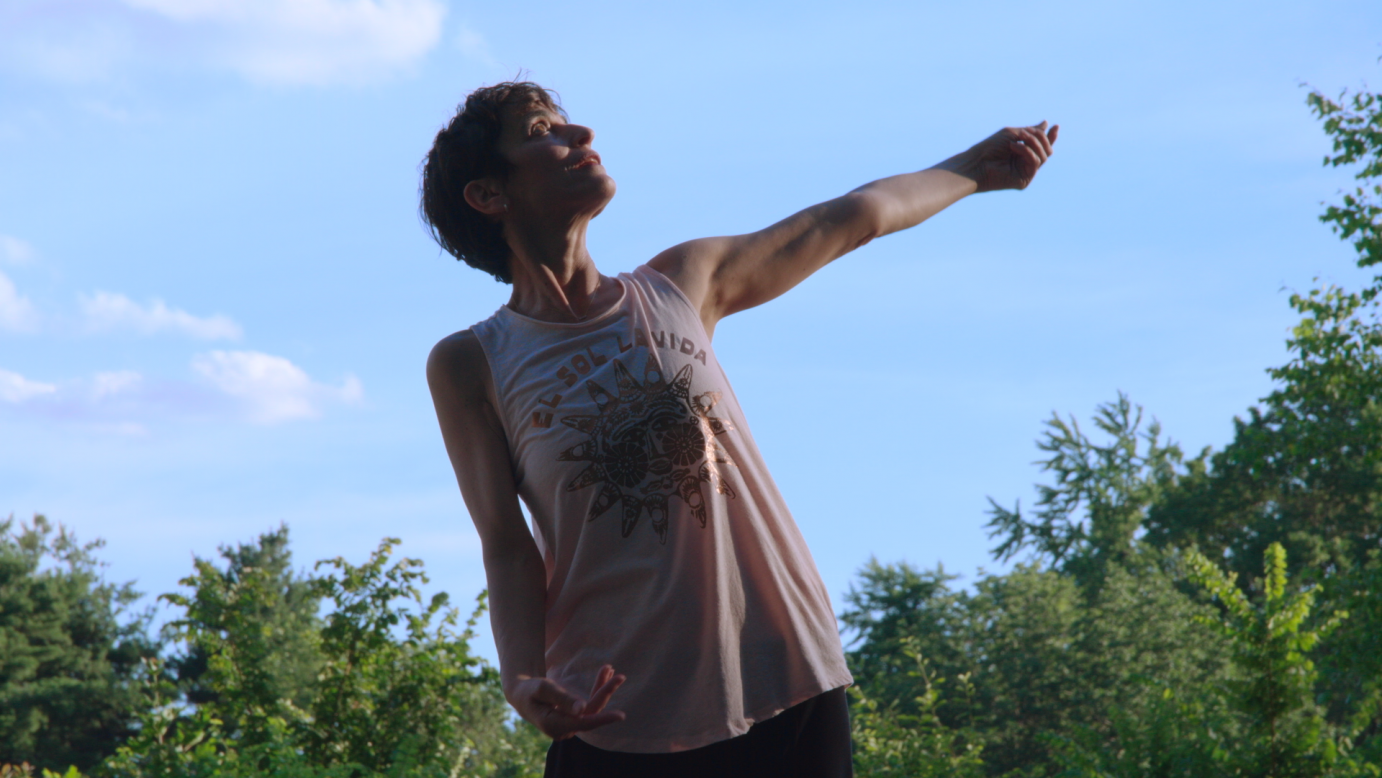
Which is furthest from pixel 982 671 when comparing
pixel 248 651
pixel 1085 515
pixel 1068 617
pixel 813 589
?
pixel 813 589

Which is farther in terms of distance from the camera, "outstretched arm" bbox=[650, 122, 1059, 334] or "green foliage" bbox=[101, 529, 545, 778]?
"green foliage" bbox=[101, 529, 545, 778]

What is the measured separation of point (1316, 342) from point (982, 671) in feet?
34.2

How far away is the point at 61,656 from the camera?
29.7 m

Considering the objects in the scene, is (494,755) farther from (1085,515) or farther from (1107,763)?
(1085,515)

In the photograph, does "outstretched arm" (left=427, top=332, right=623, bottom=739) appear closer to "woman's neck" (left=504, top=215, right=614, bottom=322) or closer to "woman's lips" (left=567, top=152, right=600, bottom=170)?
"woman's neck" (left=504, top=215, right=614, bottom=322)

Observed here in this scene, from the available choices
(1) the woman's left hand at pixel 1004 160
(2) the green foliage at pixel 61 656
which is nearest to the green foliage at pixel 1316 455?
(1) the woman's left hand at pixel 1004 160

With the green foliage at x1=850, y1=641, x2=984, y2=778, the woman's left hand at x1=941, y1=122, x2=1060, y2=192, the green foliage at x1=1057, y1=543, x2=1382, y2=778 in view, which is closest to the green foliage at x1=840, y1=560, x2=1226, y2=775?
the green foliage at x1=850, y1=641, x2=984, y2=778

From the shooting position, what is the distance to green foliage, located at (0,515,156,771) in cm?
2820

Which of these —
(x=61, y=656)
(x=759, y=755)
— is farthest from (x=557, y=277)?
(x=61, y=656)

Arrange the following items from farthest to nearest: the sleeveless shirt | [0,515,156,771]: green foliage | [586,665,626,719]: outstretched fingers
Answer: [0,515,156,771]: green foliage
the sleeveless shirt
[586,665,626,719]: outstretched fingers

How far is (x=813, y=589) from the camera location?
76.6 inches

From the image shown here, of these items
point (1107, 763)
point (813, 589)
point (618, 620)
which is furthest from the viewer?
point (1107, 763)

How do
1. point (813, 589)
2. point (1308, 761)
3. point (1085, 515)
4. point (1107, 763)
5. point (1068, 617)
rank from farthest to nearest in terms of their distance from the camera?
point (1085, 515) < point (1068, 617) < point (1107, 763) < point (1308, 761) < point (813, 589)

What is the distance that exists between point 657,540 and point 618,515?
8cm
